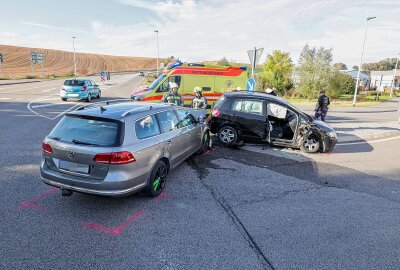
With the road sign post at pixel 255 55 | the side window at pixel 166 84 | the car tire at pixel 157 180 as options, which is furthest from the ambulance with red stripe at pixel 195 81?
the car tire at pixel 157 180

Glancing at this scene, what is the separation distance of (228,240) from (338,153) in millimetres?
5786

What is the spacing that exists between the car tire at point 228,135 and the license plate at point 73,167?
4873 millimetres

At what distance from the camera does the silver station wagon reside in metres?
3.59

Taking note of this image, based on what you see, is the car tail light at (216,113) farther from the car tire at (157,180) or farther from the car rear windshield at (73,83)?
the car rear windshield at (73,83)

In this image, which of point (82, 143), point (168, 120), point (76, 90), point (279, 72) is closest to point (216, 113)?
point (168, 120)

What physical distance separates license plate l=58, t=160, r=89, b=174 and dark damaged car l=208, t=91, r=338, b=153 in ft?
16.0

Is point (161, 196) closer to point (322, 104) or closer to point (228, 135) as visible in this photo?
point (228, 135)

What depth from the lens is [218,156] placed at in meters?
6.88

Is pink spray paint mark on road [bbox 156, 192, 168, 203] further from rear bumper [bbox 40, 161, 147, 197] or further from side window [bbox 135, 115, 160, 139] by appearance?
side window [bbox 135, 115, 160, 139]

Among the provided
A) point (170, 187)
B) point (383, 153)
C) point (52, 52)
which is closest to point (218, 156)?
point (170, 187)

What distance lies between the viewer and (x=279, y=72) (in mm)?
39406

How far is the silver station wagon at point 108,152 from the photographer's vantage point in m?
3.59

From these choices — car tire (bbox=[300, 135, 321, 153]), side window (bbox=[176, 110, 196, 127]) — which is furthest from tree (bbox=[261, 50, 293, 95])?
side window (bbox=[176, 110, 196, 127])

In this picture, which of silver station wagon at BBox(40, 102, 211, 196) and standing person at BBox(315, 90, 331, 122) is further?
standing person at BBox(315, 90, 331, 122)
